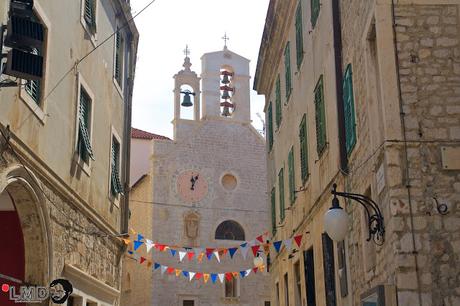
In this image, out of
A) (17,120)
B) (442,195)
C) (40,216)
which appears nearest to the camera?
(442,195)

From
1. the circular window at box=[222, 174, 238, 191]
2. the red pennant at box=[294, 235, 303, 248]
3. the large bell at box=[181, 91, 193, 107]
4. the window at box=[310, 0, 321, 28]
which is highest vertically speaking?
the large bell at box=[181, 91, 193, 107]

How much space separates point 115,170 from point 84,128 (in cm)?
319

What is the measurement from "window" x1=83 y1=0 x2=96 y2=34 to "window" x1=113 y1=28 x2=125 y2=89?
87.2 inches

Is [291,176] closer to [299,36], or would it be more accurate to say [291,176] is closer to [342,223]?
[299,36]

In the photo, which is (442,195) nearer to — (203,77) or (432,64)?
(432,64)

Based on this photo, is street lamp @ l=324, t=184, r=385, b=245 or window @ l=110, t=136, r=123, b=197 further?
window @ l=110, t=136, r=123, b=197

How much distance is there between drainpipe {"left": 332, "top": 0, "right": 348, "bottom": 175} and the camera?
35.4 feet

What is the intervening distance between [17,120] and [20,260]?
2861 mm

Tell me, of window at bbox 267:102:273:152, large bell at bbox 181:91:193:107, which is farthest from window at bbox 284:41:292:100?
large bell at bbox 181:91:193:107

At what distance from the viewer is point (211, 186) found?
122 feet

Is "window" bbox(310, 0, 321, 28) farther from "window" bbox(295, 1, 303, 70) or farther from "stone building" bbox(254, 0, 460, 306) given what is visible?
"window" bbox(295, 1, 303, 70)

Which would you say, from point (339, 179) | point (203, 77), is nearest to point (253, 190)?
point (203, 77)

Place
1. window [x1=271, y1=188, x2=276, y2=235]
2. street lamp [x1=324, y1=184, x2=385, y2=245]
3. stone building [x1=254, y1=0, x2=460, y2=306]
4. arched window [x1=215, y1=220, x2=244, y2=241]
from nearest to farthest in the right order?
1. stone building [x1=254, y1=0, x2=460, y2=306]
2. street lamp [x1=324, y1=184, x2=385, y2=245]
3. window [x1=271, y1=188, x2=276, y2=235]
4. arched window [x1=215, y1=220, x2=244, y2=241]

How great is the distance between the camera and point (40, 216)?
10.0 m
